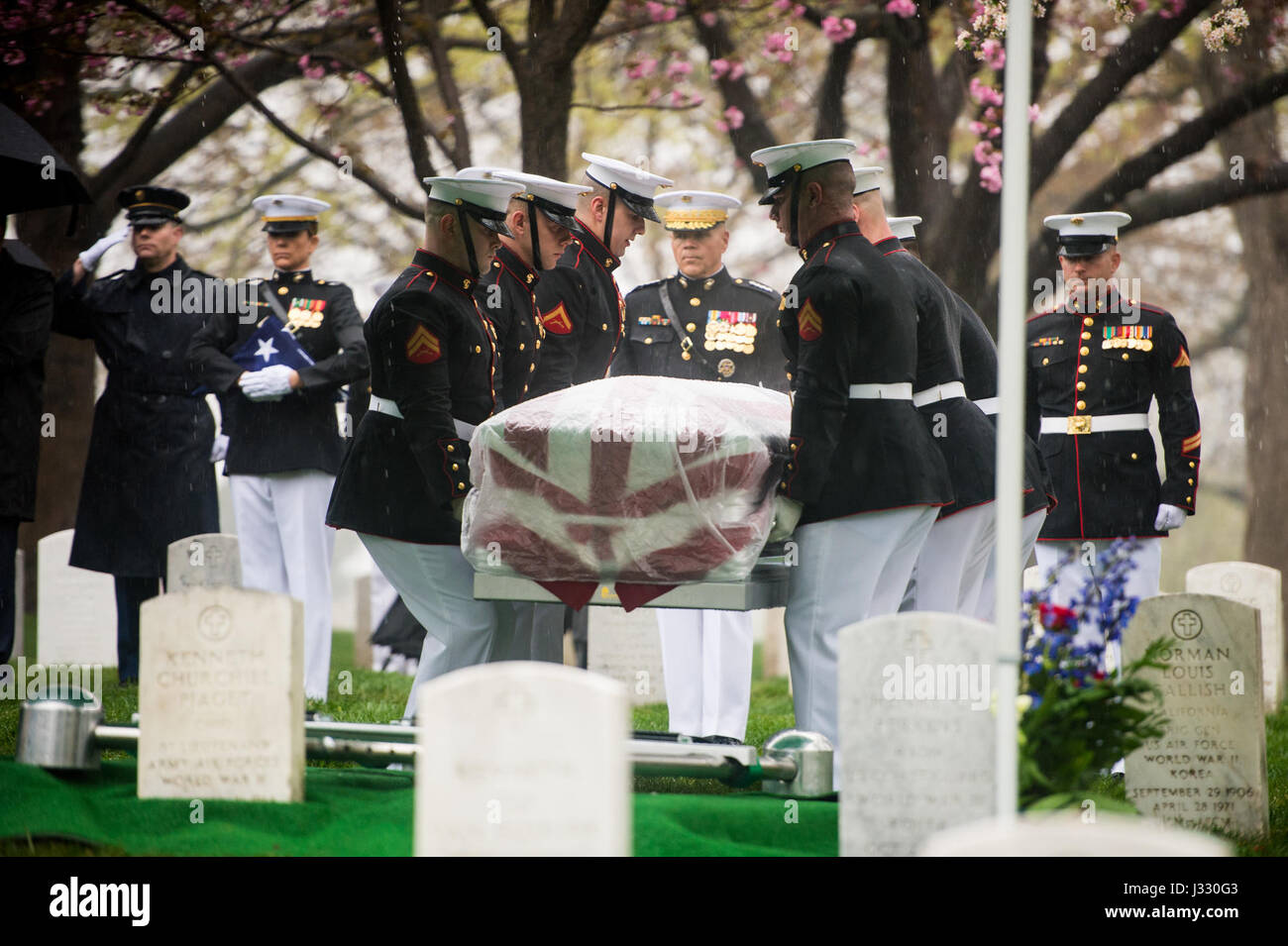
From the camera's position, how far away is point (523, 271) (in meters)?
5.81

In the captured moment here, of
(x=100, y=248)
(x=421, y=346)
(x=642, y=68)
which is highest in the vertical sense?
(x=642, y=68)

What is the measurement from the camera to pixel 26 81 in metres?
9.68

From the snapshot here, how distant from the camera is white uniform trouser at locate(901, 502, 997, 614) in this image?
570 cm

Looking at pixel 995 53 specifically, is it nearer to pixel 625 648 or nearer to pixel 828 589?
pixel 625 648

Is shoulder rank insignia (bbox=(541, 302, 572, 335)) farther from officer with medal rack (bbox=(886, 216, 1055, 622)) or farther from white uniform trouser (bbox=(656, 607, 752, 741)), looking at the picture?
officer with medal rack (bbox=(886, 216, 1055, 622))

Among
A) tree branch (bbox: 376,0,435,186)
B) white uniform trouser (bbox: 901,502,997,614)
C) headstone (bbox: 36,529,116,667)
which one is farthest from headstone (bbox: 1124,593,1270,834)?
headstone (bbox: 36,529,116,667)

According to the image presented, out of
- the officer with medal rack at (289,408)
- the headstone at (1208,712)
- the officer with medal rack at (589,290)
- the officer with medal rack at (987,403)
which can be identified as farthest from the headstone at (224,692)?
the officer with medal rack at (289,408)

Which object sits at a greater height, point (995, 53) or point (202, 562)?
point (995, 53)

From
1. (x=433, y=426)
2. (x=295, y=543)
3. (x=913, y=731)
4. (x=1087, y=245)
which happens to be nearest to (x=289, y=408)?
(x=295, y=543)

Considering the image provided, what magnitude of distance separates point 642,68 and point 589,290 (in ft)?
19.2

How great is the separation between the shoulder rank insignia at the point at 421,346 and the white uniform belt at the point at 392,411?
208 mm

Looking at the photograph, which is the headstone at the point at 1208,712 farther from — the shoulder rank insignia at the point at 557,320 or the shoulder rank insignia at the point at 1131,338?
the shoulder rank insignia at the point at 557,320

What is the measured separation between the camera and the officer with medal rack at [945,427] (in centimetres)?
555

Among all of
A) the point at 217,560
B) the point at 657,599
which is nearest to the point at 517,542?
the point at 657,599
